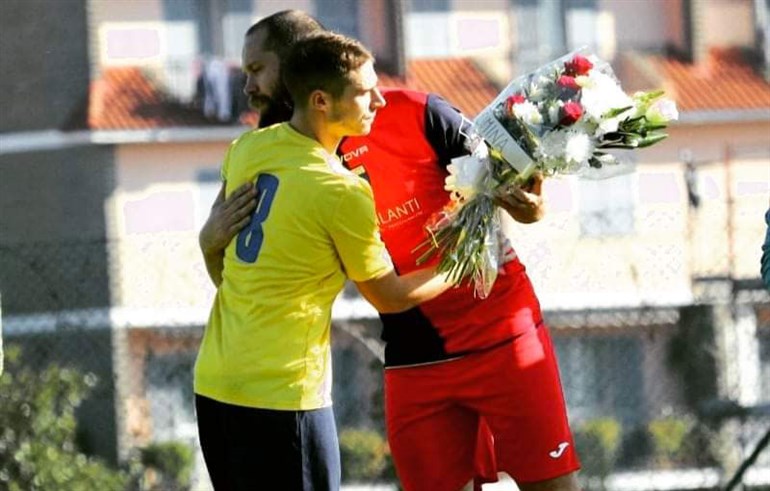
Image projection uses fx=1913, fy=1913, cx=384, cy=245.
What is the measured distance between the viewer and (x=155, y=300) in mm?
10391

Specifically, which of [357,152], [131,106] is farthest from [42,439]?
[131,106]

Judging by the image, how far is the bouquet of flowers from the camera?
4734 mm

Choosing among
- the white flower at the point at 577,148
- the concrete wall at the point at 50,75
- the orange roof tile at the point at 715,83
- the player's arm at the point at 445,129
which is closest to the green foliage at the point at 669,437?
the player's arm at the point at 445,129

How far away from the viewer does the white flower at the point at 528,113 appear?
187 inches

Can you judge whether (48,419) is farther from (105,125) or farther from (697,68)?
(697,68)

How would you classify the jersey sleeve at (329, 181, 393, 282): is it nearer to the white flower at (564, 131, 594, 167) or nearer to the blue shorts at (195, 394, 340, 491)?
the blue shorts at (195, 394, 340, 491)

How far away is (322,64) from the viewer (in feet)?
14.9

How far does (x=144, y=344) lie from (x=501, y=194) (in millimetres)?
5965

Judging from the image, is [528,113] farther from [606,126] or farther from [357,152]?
[357,152]

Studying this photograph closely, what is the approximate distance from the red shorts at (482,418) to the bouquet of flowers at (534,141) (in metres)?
0.35

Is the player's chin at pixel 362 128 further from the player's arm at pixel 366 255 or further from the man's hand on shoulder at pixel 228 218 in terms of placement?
the man's hand on shoulder at pixel 228 218

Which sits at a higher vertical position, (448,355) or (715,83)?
(448,355)

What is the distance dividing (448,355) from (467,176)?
619mm

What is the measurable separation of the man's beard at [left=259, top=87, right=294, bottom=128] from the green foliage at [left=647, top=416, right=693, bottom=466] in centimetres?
545
